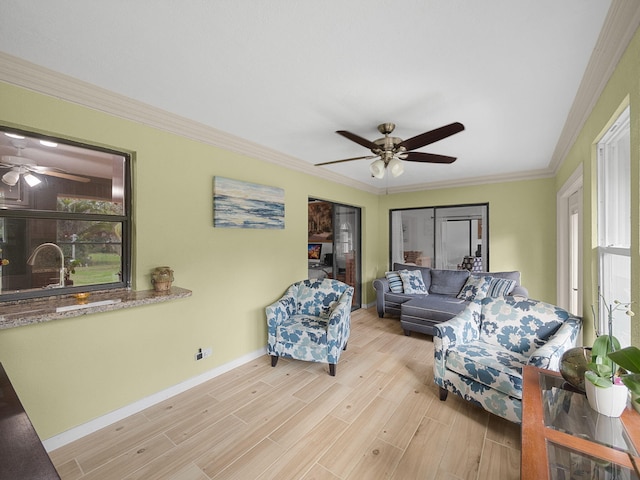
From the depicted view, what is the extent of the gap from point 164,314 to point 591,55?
3481 millimetres

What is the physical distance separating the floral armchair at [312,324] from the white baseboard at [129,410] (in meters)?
0.55

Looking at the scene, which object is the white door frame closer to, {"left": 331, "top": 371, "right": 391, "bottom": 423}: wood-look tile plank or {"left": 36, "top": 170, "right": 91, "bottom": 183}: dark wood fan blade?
{"left": 331, "top": 371, "right": 391, "bottom": 423}: wood-look tile plank

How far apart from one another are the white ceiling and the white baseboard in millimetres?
2400

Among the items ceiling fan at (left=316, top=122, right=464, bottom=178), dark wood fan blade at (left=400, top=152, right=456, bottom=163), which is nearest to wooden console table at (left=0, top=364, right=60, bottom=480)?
ceiling fan at (left=316, top=122, right=464, bottom=178)

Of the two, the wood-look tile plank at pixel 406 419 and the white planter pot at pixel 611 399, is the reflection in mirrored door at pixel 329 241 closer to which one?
the wood-look tile plank at pixel 406 419

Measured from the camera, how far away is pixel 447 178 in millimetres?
4754

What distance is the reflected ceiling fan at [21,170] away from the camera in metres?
1.79

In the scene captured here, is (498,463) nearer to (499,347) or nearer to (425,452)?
(425,452)

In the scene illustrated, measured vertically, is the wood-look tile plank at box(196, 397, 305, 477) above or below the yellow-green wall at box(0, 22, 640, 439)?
below

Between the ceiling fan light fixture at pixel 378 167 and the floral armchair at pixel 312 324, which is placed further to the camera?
the floral armchair at pixel 312 324

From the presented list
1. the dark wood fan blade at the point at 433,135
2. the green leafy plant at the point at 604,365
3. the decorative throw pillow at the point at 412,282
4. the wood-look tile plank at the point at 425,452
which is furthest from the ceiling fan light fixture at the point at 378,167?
the decorative throw pillow at the point at 412,282

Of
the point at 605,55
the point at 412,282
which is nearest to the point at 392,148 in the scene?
the point at 605,55

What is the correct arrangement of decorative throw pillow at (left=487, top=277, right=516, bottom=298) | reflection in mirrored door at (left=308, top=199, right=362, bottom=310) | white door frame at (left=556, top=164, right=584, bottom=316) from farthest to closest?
reflection in mirrored door at (left=308, top=199, right=362, bottom=310), decorative throw pillow at (left=487, top=277, right=516, bottom=298), white door frame at (left=556, top=164, right=584, bottom=316)

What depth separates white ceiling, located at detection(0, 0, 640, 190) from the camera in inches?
51.5
